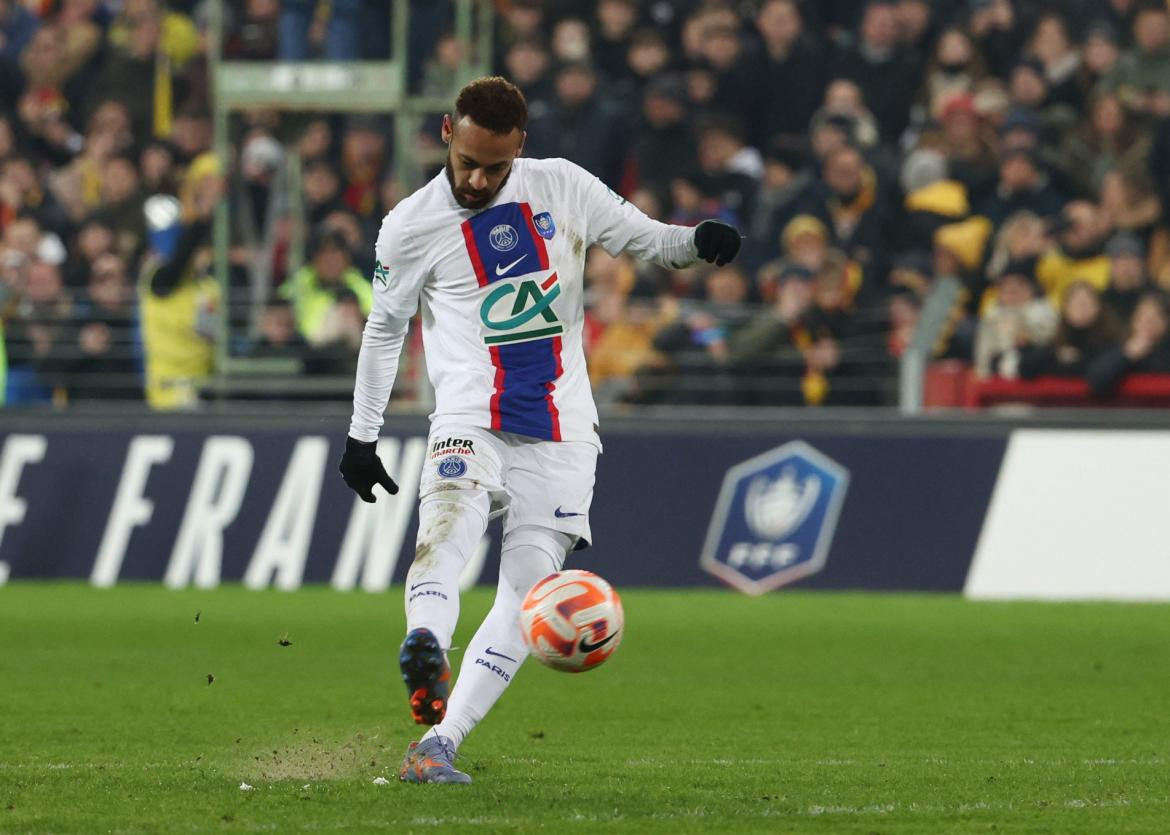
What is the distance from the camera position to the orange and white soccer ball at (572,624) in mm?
6398

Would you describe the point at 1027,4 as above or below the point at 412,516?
above

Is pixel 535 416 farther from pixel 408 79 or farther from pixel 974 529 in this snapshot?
pixel 408 79

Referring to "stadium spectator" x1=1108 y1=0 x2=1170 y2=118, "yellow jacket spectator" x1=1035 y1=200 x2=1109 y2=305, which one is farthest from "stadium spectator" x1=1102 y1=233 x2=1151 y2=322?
"stadium spectator" x1=1108 y1=0 x2=1170 y2=118

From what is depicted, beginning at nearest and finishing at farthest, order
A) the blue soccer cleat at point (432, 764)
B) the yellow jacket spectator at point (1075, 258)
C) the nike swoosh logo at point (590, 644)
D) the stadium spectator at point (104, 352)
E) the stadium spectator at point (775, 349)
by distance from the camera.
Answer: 1. the nike swoosh logo at point (590, 644)
2. the blue soccer cleat at point (432, 764)
3. the stadium spectator at point (775, 349)
4. the yellow jacket spectator at point (1075, 258)
5. the stadium spectator at point (104, 352)

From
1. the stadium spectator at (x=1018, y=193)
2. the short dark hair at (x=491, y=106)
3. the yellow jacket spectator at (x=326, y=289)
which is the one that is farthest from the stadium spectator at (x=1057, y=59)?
the short dark hair at (x=491, y=106)

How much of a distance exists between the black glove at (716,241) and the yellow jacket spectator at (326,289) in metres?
9.75

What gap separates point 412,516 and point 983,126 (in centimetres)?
542

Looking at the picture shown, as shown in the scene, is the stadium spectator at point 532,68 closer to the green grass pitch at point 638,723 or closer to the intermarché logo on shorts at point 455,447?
the green grass pitch at point 638,723

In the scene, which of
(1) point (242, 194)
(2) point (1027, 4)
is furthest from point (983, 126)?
(1) point (242, 194)

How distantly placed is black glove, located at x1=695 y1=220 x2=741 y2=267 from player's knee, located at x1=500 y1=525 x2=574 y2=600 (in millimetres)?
999

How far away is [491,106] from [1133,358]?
31.1 feet

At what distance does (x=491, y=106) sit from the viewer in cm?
656

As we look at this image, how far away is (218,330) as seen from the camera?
55.0ft

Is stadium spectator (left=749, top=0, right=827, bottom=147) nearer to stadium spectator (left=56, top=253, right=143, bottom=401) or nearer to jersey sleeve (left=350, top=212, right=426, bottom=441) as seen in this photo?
stadium spectator (left=56, top=253, right=143, bottom=401)
